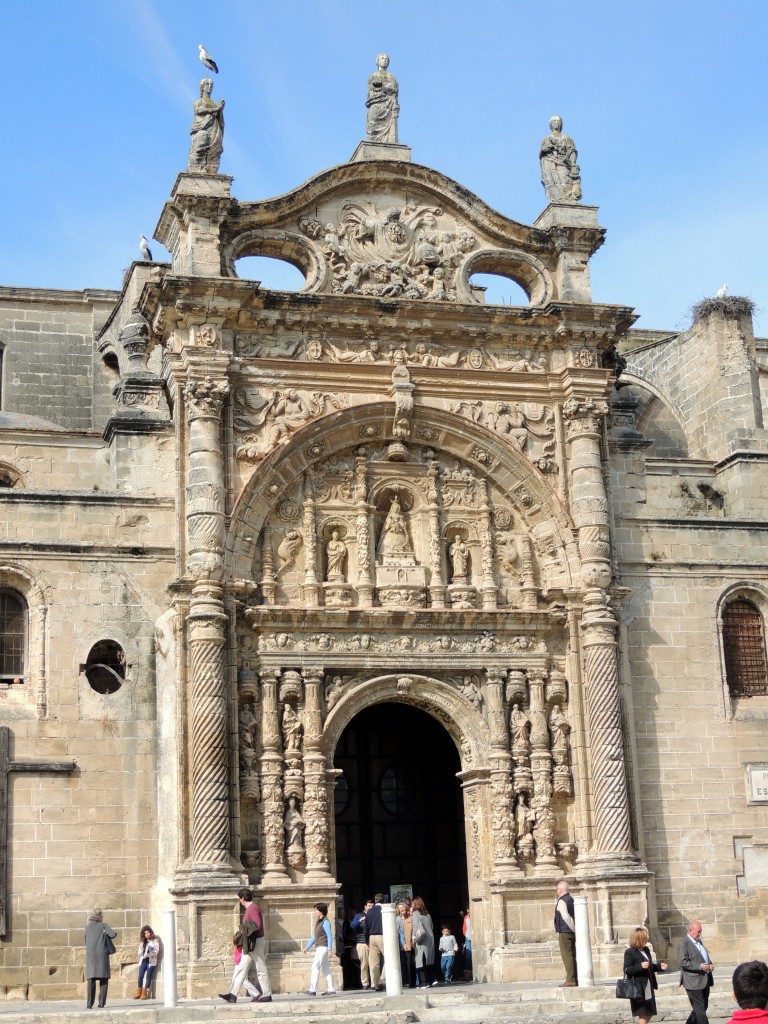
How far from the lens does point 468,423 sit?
2417 cm

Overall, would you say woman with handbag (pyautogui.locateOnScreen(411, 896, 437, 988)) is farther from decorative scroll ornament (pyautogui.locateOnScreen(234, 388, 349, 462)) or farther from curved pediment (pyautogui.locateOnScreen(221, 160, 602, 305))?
curved pediment (pyautogui.locateOnScreen(221, 160, 602, 305))

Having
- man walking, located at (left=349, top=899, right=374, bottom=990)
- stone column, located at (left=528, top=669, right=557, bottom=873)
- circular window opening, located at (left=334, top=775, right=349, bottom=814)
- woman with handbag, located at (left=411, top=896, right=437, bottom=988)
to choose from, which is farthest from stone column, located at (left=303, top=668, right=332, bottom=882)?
stone column, located at (left=528, top=669, right=557, bottom=873)

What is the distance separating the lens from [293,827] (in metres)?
22.0

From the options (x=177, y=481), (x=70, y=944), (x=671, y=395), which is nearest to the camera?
(x=70, y=944)

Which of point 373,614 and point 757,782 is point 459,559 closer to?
point 373,614

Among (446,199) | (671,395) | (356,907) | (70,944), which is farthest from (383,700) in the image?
(671,395)

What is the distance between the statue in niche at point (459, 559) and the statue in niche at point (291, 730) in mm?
3195

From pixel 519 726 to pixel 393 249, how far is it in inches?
291

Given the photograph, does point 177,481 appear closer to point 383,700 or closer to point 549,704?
point 383,700

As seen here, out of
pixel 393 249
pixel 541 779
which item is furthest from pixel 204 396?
pixel 541 779

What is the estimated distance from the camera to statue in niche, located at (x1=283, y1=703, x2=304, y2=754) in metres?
22.3

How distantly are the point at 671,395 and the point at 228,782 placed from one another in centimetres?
1327

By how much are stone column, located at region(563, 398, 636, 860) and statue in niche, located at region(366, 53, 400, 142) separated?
5.09 m

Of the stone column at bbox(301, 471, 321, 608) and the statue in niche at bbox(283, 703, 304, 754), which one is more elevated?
the stone column at bbox(301, 471, 321, 608)
